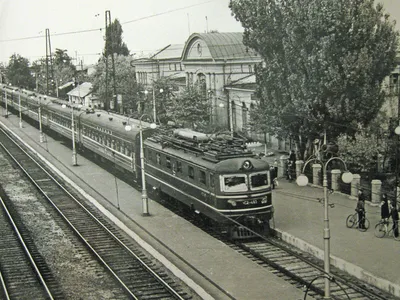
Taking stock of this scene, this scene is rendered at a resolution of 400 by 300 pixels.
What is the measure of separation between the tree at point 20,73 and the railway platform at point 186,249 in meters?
62.8

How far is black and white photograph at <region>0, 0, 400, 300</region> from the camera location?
790 inches

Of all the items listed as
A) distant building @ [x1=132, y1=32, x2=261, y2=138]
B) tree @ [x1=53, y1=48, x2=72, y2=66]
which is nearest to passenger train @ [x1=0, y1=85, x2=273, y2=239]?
distant building @ [x1=132, y1=32, x2=261, y2=138]

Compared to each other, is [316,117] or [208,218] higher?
[316,117]

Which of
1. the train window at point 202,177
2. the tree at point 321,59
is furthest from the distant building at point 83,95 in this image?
the train window at point 202,177

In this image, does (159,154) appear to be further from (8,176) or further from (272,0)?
(8,176)

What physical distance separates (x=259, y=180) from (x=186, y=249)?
3.99m

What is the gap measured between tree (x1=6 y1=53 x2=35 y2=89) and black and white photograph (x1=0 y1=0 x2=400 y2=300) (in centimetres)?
5075

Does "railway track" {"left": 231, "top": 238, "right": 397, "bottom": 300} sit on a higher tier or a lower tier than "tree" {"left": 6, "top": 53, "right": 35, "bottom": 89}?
lower

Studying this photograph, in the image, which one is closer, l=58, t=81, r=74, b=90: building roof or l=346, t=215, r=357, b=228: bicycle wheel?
l=346, t=215, r=357, b=228: bicycle wheel

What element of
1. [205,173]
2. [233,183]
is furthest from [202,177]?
[233,183]

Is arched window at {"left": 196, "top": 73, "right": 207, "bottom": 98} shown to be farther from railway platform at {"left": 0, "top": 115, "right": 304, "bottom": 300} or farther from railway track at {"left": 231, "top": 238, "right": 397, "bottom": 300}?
railway track at {"left": 231, "top": 238, "right": 397, "bottom": 300}

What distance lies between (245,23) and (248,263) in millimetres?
17563

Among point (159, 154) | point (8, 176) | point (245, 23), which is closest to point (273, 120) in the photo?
point (245, 23)

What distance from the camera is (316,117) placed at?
32.7 metres
